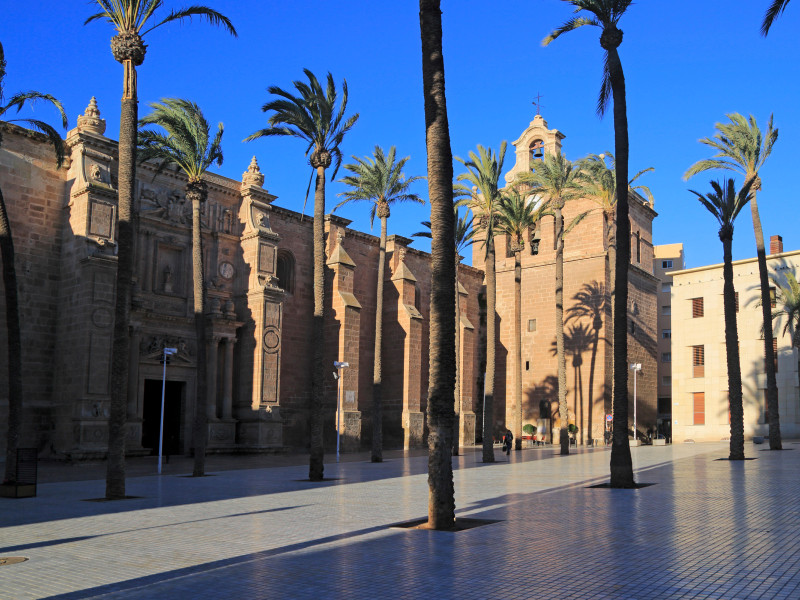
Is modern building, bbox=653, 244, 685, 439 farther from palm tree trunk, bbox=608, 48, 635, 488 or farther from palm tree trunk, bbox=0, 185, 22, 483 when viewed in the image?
palm tree trunk, bbox=0, 185, 22, 483

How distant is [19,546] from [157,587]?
3.58 m

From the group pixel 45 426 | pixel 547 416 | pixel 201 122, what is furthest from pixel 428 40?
pixel 547 416

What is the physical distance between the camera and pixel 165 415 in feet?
→ 100

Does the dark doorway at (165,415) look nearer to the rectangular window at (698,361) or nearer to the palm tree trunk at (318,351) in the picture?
the palm tree trunk at (318,351)

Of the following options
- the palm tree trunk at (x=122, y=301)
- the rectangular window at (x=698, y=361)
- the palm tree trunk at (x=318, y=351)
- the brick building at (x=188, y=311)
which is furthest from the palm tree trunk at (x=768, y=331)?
the palm tree trunk at (x=122, y=301)

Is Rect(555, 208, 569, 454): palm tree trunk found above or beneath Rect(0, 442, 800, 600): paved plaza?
above

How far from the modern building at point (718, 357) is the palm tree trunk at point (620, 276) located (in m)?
31.4

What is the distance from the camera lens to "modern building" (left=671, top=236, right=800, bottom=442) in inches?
1753

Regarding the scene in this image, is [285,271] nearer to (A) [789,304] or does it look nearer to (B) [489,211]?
(B) [489,211]

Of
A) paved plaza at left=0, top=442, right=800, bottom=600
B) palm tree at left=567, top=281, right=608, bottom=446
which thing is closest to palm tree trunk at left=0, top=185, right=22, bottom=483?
paved plaza at left=0, top=442, right=800, bottom=600

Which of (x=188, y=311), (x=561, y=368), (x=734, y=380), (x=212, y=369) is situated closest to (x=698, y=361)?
(x=561, y=368)

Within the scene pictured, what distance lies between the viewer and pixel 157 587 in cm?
687

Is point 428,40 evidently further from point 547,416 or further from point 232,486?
point 547,416

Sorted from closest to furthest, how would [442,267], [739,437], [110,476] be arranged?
[442,267] → [110,476] → [739,437]
